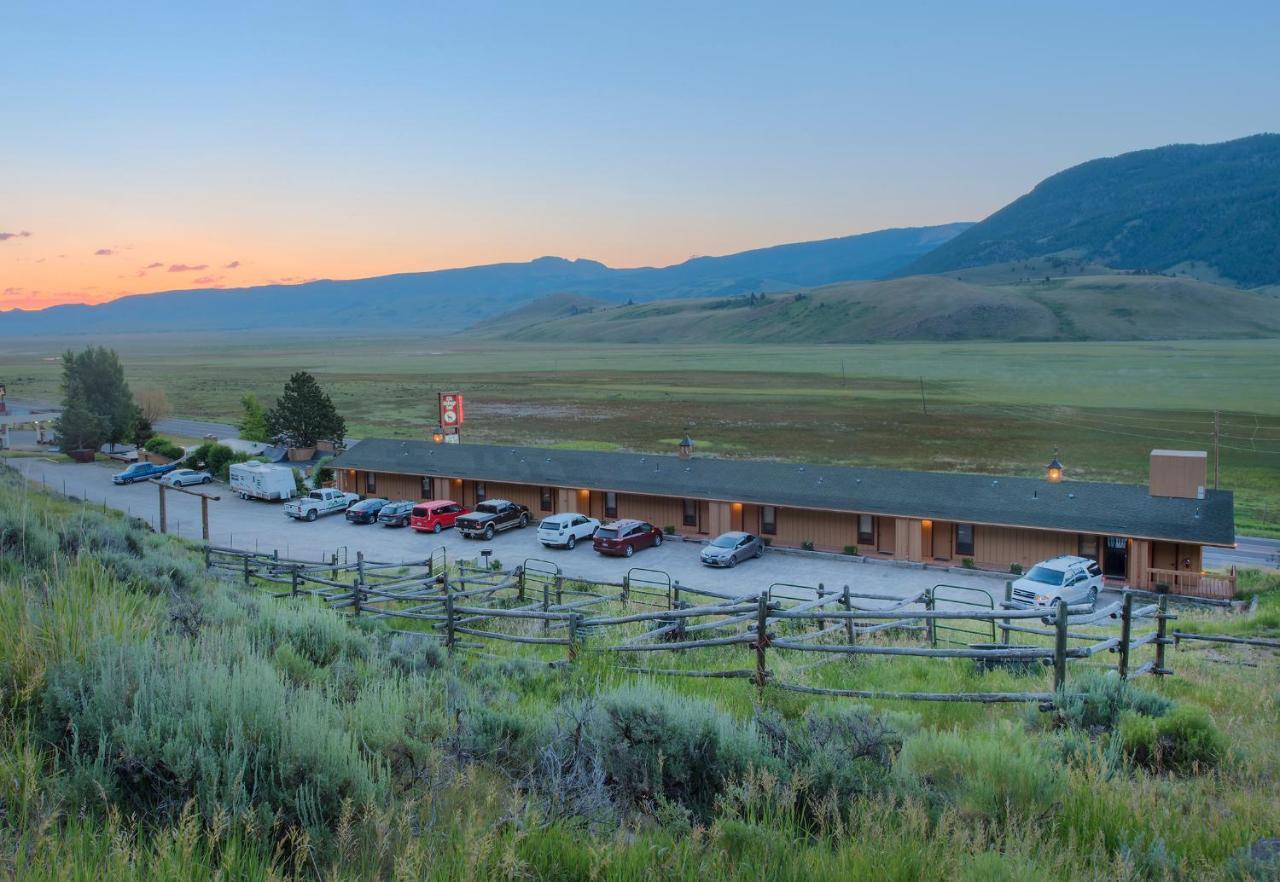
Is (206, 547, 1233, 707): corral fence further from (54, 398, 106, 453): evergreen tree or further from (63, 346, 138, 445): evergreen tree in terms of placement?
(63, 346, 138, 445): evergreen tree

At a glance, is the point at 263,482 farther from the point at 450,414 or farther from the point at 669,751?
the point at 669,751

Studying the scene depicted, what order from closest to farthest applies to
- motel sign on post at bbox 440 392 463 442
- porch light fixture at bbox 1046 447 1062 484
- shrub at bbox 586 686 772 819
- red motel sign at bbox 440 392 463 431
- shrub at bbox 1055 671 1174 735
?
shrub at bbox 586 686 772 819
shrub at bbox 1055 671 1174 735
porch light fixture at bbox 1046 447 1062 484
motel sign on post at bbox 440 392 463 442
red motel sign at bbox 440 392 463 431

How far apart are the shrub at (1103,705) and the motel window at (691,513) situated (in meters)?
29.8

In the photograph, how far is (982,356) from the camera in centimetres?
15138

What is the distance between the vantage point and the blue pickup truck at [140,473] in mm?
49562

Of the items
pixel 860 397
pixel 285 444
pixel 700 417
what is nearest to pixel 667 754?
pixel 285 444

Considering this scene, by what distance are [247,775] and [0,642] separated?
2238mm

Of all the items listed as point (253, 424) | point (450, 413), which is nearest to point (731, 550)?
point (450, 413)

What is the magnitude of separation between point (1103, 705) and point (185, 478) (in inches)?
2003

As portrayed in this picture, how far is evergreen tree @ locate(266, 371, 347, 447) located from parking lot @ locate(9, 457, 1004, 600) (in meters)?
12.7

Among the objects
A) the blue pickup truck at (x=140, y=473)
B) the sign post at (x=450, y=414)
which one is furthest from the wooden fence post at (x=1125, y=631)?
the blue pickup truck at (x=140, y=473)

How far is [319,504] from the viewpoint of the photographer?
4166cm

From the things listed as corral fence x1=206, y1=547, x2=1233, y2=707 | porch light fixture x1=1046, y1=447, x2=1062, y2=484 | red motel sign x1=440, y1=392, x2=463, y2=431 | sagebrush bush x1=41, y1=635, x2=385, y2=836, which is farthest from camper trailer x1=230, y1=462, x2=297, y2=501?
sagebrush bush x1=41, y1=635, x2=385, y2=836

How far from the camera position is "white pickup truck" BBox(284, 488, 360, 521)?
40875 mm
